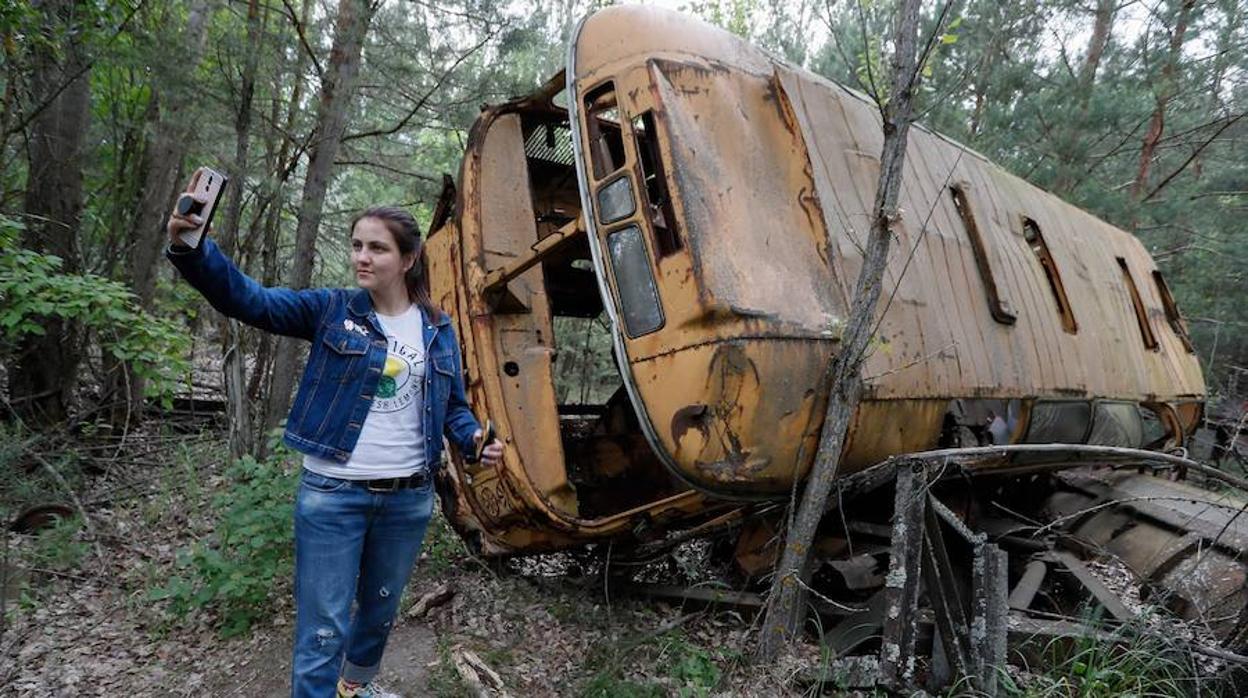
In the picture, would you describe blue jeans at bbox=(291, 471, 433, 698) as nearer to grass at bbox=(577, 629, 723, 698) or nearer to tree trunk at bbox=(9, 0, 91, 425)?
grass at bbox=(577, 629, 723, 698)

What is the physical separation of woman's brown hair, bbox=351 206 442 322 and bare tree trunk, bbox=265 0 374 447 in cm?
402

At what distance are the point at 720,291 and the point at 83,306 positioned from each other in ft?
13.9

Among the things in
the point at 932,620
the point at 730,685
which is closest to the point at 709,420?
the point at 730,685

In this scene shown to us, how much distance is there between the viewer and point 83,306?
459 cm

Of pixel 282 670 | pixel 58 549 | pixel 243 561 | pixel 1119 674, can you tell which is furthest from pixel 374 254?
pixel 58 549

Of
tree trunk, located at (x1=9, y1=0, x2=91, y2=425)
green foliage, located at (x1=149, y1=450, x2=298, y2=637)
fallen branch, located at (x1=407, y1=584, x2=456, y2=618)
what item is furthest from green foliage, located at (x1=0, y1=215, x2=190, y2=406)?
fallen branch, located at (x1=407, y1=584, x2=456, y2=618)

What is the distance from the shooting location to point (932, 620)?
3975mm

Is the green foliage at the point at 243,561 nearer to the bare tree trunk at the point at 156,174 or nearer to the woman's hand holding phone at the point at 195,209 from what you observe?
the woman's hand holding phone at the point at 195,209

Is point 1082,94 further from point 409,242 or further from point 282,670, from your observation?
point 282,670

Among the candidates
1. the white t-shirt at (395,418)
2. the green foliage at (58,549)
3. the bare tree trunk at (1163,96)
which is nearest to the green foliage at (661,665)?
the white t-shirt at (395,418)

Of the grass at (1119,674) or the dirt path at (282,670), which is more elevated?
the grass at (1119,674)

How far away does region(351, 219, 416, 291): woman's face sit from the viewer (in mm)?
2309

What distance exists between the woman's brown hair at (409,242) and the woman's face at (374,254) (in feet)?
0.06

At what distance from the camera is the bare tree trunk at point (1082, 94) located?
11508mm
